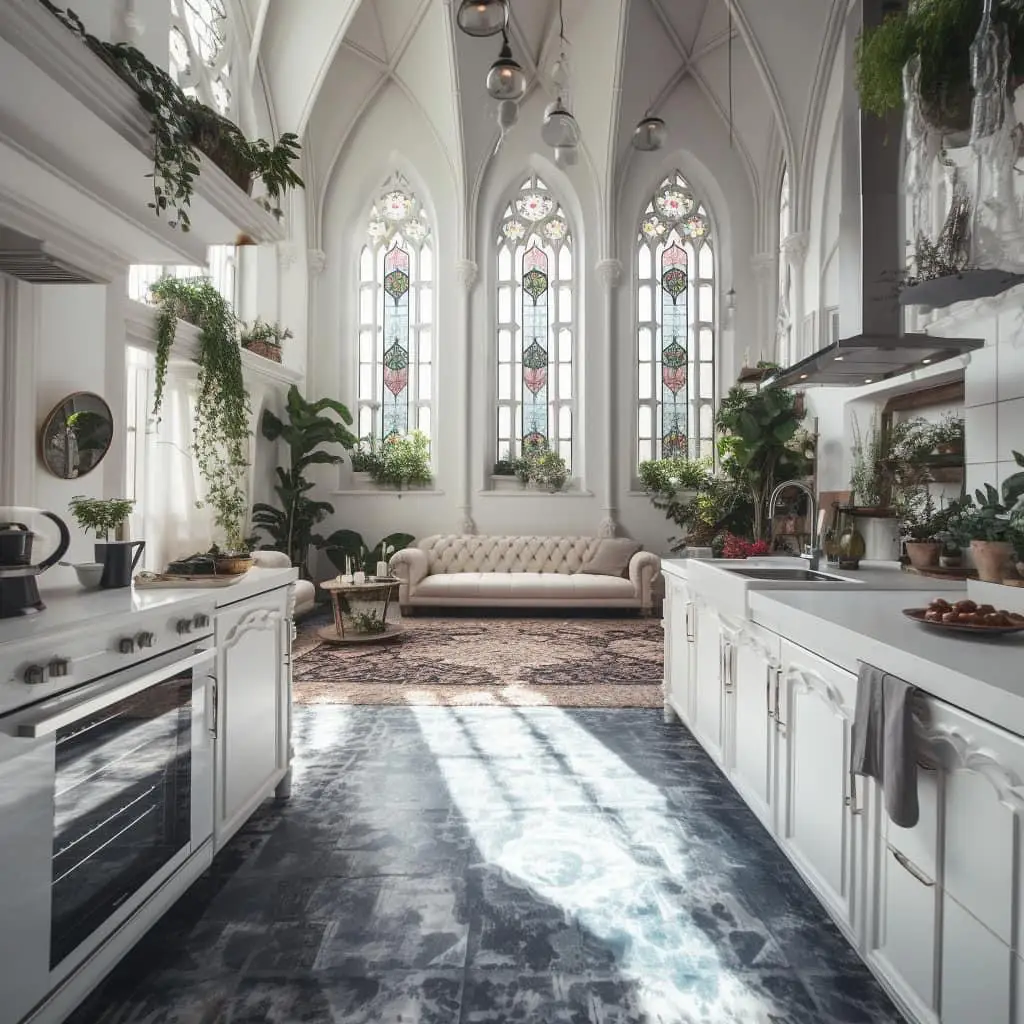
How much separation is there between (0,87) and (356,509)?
279 inches

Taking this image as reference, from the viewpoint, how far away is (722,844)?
2484 millimetres

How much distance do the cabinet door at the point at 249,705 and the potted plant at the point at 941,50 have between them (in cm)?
268

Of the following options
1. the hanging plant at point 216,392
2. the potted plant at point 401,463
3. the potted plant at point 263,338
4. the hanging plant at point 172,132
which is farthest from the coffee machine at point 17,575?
the potted plant at point 401,463

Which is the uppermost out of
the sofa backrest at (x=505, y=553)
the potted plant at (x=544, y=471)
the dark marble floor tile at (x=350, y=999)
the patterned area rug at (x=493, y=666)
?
the potted plant at (x=544, y=471)

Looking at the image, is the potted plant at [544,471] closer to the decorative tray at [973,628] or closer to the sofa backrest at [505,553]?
the sofa backrest at [505,553]

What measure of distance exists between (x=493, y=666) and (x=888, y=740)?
3901mm

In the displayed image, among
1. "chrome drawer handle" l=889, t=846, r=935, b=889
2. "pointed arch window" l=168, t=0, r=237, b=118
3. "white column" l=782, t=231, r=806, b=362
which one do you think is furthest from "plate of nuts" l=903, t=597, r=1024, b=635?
"pointed arch window" l=168, t=0, r=237, b=118

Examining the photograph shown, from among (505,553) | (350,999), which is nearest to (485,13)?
(350,999)

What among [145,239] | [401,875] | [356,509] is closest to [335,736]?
Answer: [401,875]

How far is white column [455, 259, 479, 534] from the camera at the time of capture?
8.73m

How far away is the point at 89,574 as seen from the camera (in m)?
2.28

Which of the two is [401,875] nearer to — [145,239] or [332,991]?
[332,991]

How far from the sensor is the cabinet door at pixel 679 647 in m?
3.46

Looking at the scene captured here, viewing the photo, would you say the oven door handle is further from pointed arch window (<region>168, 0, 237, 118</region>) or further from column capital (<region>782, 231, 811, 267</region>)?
column capital (<region>782, 231, 811, 267</region>)
